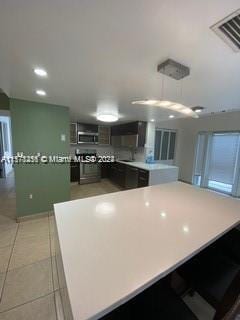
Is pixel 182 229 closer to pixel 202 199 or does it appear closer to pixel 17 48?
pixel 202 199

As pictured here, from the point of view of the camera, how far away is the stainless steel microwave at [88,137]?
540 cm

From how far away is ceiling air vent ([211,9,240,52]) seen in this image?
0.85 meters

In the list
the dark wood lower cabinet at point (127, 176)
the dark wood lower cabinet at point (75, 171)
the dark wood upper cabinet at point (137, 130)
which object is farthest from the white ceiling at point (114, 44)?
the dark wood lower cabinet at point (75, 171)

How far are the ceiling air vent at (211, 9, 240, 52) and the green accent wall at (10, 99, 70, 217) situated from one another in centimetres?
282

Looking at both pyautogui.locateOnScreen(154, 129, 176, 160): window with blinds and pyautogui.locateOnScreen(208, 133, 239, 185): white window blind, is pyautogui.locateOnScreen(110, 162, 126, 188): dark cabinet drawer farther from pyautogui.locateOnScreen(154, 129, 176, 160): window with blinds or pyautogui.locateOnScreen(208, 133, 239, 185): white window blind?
pyautogui.locateOnScreen(208, 133, 239, 185): white window blind

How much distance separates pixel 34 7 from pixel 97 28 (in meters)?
0.36

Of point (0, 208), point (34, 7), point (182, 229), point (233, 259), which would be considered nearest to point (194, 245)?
point (182, 229)

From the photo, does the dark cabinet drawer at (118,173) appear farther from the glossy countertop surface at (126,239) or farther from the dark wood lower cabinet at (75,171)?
the glossy countertop surface at (126,239)

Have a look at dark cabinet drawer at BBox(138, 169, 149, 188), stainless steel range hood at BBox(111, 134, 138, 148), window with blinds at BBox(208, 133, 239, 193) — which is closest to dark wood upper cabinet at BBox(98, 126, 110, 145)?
stainless steel range hood at BBox(111, 134, 138, 148)

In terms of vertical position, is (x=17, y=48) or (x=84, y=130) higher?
(x=17, y=48)

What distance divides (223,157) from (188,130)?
161 centimetres

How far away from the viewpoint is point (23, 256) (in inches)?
80.7

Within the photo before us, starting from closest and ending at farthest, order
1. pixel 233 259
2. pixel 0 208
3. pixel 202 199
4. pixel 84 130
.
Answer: pixel 233 259 → pixel 202 199 → pixel 0 208 → pixel 84 130

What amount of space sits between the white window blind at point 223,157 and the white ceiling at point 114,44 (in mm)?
3335
